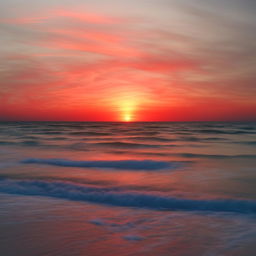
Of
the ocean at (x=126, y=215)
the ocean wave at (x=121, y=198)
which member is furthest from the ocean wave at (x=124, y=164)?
the ocean wave at (x=121, y=198)

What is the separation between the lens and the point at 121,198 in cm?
581

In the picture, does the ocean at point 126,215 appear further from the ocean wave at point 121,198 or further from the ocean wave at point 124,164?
the ocean wave at point 124,164

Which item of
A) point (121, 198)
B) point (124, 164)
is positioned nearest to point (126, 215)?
point (121, 198)

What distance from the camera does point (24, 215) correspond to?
4.70m

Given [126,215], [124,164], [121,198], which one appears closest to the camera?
[126,215]

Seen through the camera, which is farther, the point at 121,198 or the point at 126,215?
the point at 121,198

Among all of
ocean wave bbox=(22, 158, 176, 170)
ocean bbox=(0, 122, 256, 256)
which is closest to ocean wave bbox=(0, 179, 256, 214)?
ocean bbox=(0, 122, 256, 256)

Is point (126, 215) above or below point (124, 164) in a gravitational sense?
below

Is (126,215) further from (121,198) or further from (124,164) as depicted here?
(124,164)

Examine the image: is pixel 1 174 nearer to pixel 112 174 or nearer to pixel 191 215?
pixel 112 174

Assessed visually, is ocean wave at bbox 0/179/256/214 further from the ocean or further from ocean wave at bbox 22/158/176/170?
ocean wave at bbox 22/158/176/170

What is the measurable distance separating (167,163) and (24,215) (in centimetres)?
752

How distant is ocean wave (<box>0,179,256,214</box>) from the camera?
532cm

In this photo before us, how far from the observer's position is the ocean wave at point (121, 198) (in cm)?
532
